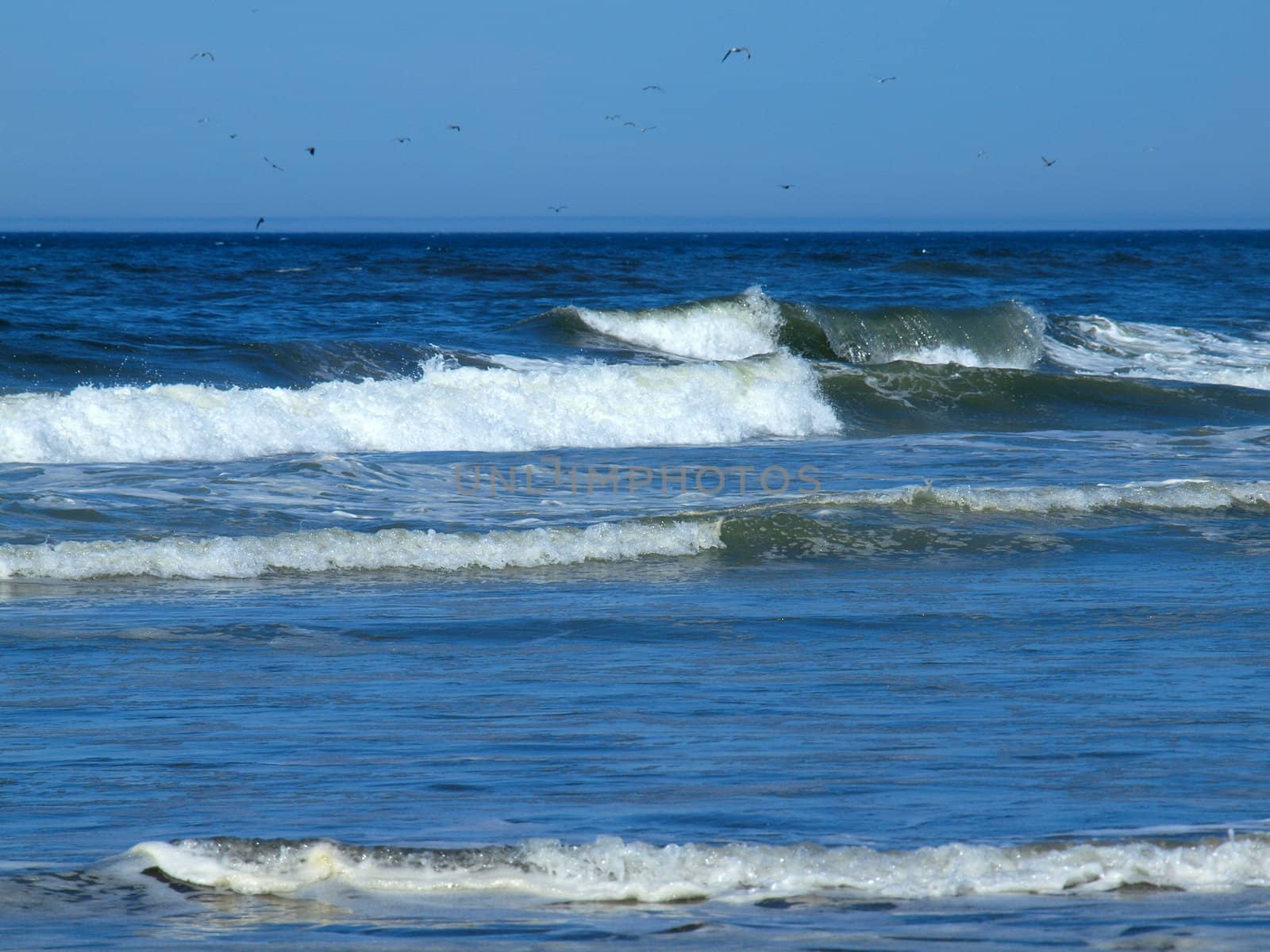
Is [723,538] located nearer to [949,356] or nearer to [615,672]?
[615,672]

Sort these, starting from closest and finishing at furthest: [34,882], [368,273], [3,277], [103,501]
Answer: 1. [34,882]
2. [103,501]
3. [3,277]
4. [368,273]

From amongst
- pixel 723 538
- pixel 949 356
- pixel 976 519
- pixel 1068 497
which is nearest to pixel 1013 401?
pixel 949 356

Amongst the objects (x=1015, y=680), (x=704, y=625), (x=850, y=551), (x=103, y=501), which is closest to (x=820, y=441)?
(x=850, y=551)

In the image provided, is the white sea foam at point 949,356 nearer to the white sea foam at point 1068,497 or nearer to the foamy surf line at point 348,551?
the white sea foam at point 1068,497

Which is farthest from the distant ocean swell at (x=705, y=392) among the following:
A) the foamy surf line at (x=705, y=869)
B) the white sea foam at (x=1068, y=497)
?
the foamy surf line at (x=705, y=869)

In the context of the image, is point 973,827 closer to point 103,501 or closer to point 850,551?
point 850,551

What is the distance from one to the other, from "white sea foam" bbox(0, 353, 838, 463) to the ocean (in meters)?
0.05

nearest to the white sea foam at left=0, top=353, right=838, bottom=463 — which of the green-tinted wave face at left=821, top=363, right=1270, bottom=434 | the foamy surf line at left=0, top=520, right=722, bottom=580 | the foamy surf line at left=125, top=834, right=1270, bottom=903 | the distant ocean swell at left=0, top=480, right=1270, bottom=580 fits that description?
the green-tinted wave face at left=821, top=363, right=1270, bottom=434

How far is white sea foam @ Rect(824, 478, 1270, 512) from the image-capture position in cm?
902

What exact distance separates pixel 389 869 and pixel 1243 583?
518 centimetres

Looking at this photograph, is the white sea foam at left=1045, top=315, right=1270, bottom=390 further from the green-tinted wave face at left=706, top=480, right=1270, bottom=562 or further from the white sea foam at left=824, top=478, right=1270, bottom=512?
the green-tinted wave face at left=706, top=480, right=1270, bottom=562

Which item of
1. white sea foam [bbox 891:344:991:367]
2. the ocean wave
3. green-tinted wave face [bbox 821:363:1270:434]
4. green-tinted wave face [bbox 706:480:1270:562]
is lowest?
green-tinted wave face [bbox 706:480:1270:562]

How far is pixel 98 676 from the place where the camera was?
4.99 meters

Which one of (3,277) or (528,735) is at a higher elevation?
(3,277)
